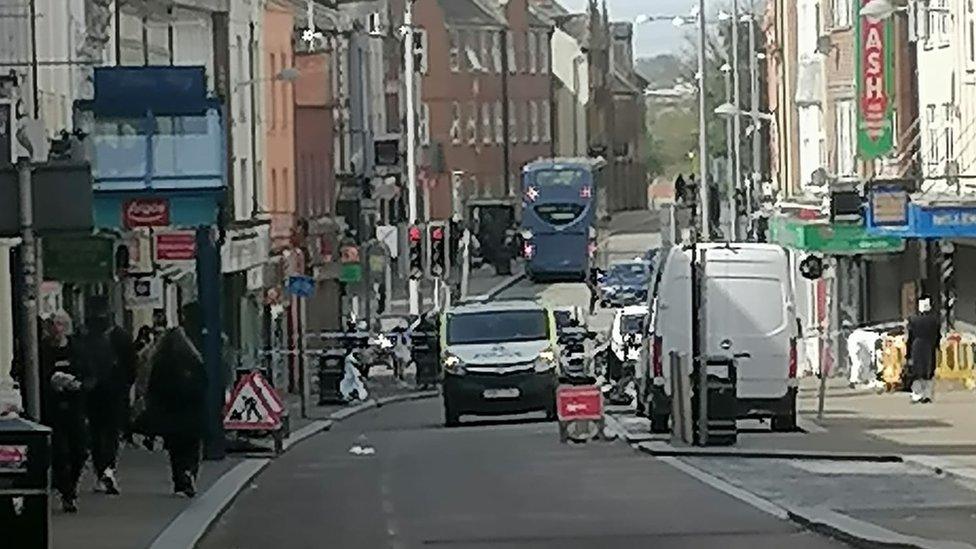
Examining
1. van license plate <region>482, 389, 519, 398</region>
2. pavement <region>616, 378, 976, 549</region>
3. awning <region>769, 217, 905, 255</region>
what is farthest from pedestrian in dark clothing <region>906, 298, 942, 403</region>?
van license plate <region>482, 389, 519, 398</region>

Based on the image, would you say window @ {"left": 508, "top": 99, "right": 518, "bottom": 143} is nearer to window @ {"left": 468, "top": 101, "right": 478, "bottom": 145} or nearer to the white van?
window @ {"left": 468, "top": 101, "right": 478, "bottom": 145}

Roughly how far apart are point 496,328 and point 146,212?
1358cm

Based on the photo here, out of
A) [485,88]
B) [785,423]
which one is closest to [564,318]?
[785,423]

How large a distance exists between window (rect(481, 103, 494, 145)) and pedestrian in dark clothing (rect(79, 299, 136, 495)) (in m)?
112

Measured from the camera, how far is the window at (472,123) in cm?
13650

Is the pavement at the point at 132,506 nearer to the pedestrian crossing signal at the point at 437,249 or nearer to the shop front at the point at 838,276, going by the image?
the shop front at the point at 838,276

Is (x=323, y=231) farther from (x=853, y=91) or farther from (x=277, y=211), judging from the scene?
(x=853, y=91)

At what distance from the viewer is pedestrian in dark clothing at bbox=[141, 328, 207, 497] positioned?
24.8 metres

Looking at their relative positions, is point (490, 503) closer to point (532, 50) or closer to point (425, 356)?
point (425, 356)

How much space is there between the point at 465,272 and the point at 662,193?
4038 inches

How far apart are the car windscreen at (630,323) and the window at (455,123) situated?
75.1 meters


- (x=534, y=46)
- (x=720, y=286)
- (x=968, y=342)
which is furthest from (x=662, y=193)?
(x=720, y=286)

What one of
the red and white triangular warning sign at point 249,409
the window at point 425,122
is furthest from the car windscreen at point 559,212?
the red and white triangular warning sign at point 249,409

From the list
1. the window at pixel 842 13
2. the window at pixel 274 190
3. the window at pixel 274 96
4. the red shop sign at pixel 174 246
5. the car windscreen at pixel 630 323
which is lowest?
the car windscreen at pixel 630 323
